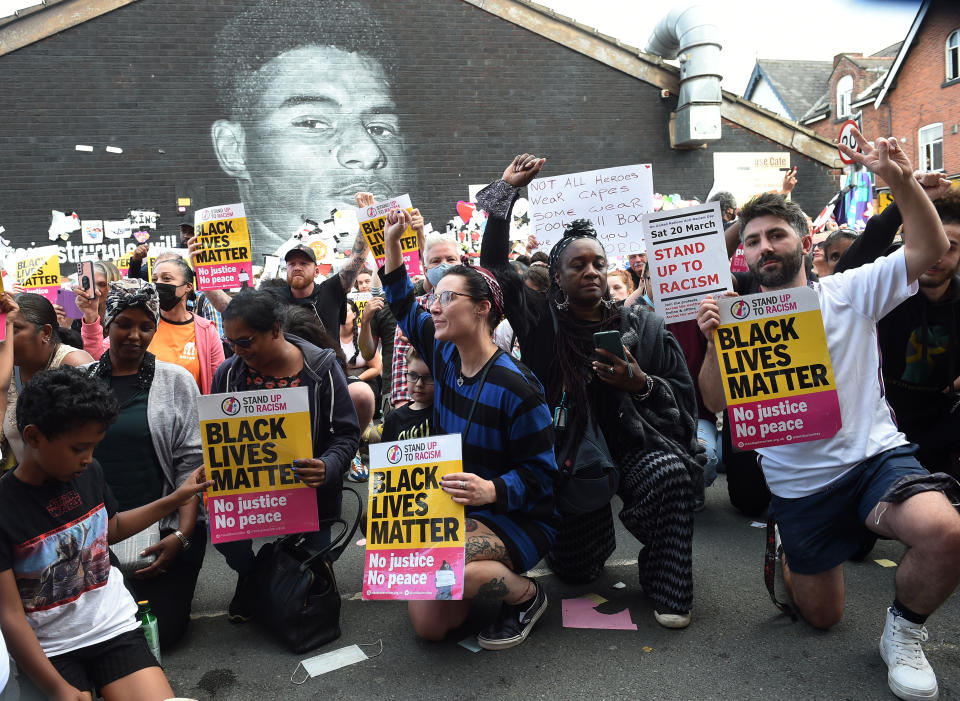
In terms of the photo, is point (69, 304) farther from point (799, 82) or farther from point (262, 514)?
point (799, 82)

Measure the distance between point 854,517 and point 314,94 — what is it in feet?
44.2

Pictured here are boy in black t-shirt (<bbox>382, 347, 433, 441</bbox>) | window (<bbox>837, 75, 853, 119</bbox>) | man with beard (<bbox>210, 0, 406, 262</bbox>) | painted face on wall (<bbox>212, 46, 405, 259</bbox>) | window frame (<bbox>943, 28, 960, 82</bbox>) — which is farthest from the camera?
window (<bbox>837, 75, 853, 119</bbox>)

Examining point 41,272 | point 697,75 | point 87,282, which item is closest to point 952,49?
point 87,282

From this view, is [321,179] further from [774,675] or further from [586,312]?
[774,675]

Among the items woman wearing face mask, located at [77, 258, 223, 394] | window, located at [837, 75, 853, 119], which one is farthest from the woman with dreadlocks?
window, located at [837, 75, 853, 119]

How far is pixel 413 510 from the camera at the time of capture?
297 centimetres

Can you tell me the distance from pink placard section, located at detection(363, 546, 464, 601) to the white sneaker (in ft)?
5.58

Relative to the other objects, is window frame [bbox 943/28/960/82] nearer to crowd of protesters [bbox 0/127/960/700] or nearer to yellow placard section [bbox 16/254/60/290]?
crowd of protesters [bbox 0/127/960/700]

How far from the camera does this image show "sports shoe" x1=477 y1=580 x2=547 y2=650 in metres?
3.20

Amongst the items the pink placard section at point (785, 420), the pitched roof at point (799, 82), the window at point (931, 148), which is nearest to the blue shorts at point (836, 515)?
the pink placard section at point (785, 420)

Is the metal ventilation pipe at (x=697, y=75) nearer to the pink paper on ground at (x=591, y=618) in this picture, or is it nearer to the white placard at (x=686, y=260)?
the white placard at (x=686, y=260)

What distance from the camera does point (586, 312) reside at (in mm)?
3680

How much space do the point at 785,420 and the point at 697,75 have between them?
13875 millimetres

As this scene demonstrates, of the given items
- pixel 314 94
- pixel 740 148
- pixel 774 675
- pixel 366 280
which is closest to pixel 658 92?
pixel 740 148
